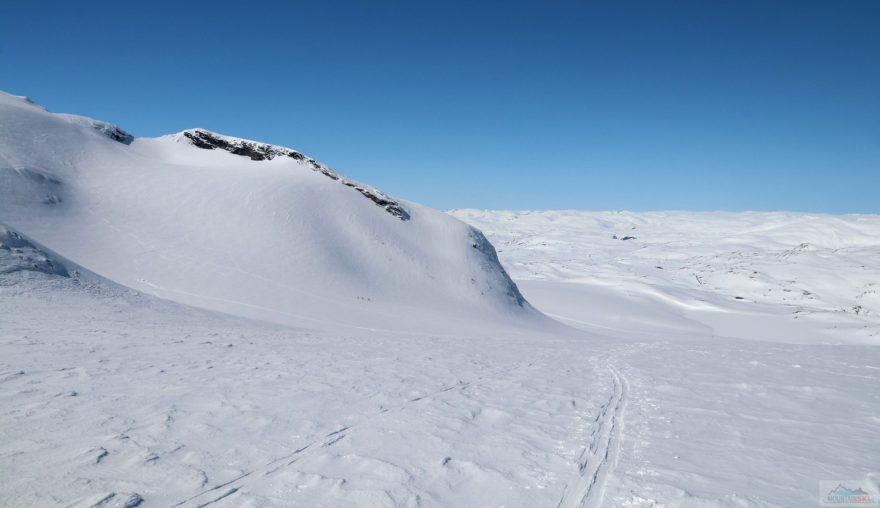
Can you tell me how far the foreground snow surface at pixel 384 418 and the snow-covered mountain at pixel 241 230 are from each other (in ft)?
21.0

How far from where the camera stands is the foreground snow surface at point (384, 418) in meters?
4.45

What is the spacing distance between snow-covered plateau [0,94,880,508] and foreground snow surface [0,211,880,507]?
42mm

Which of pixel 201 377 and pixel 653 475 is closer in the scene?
pixel 653 475

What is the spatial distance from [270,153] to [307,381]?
33.1 metres

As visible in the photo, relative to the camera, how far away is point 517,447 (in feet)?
18.6

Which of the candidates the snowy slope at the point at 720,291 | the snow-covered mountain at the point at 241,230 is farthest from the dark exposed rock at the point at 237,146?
the snowy slope at the point at 720,291

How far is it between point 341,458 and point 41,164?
30130 millimetres

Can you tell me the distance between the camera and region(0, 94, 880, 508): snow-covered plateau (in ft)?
15.1

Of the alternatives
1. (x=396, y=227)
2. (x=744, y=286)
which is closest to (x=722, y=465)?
(x=396, y=227)

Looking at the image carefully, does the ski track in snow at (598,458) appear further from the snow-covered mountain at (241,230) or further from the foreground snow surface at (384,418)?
the snow-covered mountain at (241,230)

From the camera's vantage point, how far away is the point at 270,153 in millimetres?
37531

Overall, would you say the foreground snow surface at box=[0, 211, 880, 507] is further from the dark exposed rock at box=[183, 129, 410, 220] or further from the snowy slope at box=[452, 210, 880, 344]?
the snowy slope at box=[452, 210, 880, 344]

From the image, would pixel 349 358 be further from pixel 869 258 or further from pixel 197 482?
pixel 869 258

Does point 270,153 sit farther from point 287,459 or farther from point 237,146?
point 287,459
